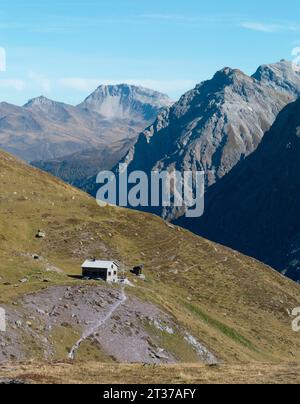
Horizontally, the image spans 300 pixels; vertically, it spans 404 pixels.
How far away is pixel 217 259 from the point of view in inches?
5502

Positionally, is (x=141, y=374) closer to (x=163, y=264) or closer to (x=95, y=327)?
(x=95, y=327)

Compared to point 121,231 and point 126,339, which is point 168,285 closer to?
point 121,231

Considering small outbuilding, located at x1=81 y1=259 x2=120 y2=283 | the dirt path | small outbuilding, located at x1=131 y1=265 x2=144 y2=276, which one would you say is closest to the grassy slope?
small outbuilding, located at x1=131 y1=265 x2=144 y2=276

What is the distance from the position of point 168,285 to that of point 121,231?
Result: 21.9 meters

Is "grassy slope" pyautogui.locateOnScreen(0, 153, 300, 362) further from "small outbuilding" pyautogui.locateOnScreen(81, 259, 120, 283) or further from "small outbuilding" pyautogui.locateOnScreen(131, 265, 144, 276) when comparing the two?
"small outbuilding" pyautogui.locateOnScreen(81, 259, 120, 283)

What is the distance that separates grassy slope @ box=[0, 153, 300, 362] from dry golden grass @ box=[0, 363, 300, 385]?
41.3 meters

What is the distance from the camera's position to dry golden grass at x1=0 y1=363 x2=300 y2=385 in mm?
41062

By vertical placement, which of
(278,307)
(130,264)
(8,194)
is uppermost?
(8,194)

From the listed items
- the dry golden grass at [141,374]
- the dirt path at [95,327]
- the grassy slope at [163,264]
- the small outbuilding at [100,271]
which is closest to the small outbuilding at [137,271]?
the grassy slope at [163,264]

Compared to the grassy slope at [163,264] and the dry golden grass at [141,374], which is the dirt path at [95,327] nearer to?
the grassy slope at [163,264]

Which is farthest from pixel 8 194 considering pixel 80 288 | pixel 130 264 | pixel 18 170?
pixel 80 288

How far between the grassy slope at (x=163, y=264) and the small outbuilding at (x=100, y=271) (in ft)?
15.4

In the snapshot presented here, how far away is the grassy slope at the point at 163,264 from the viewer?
103688mm

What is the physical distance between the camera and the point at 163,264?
129375 millimetres
